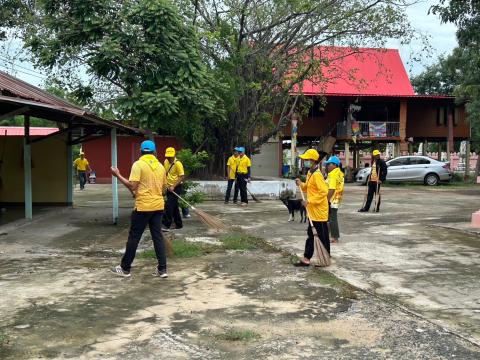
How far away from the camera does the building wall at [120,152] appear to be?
2855 centimetres

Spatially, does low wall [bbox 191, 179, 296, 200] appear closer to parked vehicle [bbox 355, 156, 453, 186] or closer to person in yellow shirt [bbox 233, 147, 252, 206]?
person in yellow shirt [bbox 233, 147, 252, 206]

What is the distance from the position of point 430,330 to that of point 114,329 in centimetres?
274

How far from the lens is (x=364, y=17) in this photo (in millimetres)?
17812

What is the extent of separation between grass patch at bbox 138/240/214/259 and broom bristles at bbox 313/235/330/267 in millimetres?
1882

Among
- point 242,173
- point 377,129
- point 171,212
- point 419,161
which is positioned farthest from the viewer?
point 377,129

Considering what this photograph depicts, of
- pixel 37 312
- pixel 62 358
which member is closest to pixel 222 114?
pixel 37 312

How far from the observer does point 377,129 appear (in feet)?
99.7

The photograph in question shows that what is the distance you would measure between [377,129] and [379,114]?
11.3 ft

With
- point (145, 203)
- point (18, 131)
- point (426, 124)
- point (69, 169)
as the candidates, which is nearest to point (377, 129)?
point (426, 124)

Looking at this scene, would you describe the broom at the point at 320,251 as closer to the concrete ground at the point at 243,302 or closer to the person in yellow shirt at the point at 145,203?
the concrete ground at the point at 243,302

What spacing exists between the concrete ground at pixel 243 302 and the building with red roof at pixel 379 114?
20871 millimetres

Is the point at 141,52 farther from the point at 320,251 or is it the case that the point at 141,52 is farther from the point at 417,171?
the point at 417,171

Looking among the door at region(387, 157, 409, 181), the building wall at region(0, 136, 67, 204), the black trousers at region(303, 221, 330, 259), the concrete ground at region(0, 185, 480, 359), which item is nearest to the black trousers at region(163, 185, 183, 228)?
the concrete ground at region(0, 185, 480, 359)

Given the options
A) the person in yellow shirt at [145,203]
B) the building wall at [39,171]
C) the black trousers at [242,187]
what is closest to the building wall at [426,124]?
the black trousers at [242,187]
